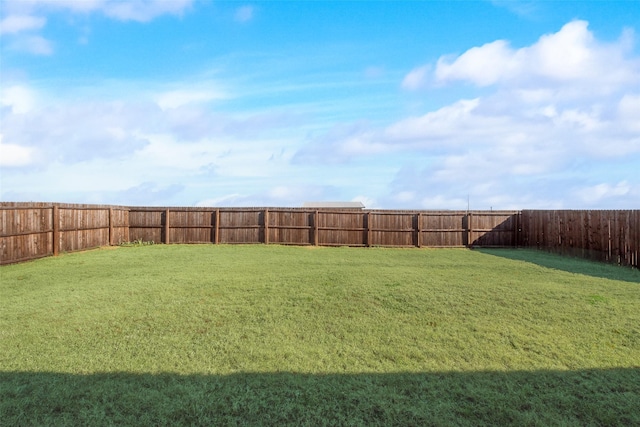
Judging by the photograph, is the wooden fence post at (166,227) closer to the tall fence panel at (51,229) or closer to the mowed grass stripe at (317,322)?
the tall fence panel at (51,229)

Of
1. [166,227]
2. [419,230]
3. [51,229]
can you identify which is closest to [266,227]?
[166,227]

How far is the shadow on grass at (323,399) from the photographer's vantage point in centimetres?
352

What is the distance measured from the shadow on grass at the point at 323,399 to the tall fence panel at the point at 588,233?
11411 millimetres

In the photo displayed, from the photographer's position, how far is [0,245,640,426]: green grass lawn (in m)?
3.68

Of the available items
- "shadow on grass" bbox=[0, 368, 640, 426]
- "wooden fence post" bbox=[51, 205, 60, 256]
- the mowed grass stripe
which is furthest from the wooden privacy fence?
"shadow on grass" bbox=[0, 368, 640, 426]

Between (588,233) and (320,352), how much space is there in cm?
1442

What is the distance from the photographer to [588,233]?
620 inches

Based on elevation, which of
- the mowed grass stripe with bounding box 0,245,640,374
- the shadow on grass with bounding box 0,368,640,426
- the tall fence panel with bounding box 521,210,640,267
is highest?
the tall fence panel with bounding box 521,210,640,267

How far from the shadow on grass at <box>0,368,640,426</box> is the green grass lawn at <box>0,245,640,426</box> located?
2cm

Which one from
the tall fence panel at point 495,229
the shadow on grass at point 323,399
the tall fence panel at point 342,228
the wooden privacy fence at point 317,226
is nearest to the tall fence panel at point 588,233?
the tall fence panel at point 495,229

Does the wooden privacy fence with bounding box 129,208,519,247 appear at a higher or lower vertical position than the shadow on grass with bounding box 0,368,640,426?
higher

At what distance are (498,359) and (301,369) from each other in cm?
218

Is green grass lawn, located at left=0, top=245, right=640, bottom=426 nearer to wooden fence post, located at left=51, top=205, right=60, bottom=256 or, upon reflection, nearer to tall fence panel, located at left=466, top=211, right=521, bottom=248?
wooden fence post, located at left=51, top=205, right=60, bottom=256

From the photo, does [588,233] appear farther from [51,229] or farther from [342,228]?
[51,229]
